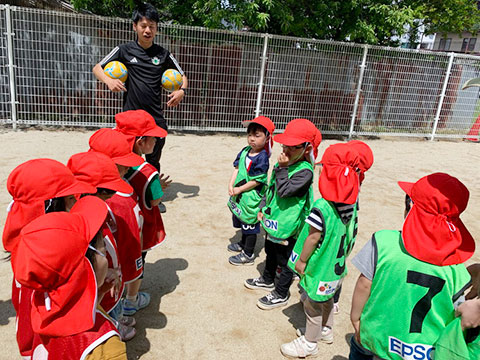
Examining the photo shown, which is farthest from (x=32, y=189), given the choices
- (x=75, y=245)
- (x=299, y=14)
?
(x=299, y=14)

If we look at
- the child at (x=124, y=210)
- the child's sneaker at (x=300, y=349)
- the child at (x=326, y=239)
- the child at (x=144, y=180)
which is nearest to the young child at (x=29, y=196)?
the child at (x=124, y=210)

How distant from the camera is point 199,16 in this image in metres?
9.35

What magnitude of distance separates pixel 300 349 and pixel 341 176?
1.33 m

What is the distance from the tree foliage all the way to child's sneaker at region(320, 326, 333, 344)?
7.69 meters

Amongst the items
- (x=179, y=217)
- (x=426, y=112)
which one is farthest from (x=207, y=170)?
(x=426, y=112)

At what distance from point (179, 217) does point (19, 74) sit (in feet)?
19.0

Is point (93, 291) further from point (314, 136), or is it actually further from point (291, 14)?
point (291, 14)

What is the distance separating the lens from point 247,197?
3.62m

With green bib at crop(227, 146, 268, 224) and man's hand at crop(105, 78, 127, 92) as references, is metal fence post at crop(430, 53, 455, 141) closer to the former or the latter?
green bib at crop(227, 146, 268, 224)

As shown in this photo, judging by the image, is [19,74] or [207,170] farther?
[19,74]

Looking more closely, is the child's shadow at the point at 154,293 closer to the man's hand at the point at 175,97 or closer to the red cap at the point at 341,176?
the red cap at the point at 341,176

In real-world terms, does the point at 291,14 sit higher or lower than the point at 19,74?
higher

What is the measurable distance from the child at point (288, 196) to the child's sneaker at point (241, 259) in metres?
0.69

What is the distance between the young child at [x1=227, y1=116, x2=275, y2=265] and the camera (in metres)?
3.50
